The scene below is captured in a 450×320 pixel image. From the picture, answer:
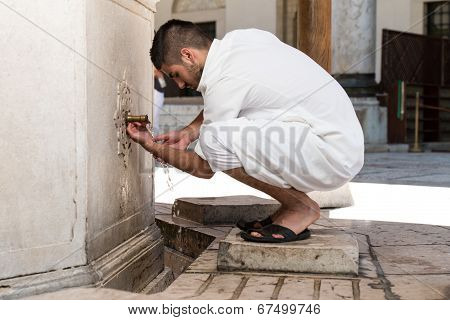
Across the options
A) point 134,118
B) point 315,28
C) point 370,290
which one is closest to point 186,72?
point 134,118

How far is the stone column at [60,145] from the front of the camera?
2029mm

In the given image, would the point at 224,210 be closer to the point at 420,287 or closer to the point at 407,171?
the point at 420,287

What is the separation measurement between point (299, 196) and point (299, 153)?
0.25m

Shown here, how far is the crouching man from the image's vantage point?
2389mm

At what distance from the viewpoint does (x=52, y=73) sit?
6.97 feet

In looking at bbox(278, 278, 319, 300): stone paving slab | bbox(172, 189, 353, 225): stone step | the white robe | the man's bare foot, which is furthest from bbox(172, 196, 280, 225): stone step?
bbox(278, 278, 319, 300): stone paving slab

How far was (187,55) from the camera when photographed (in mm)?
2545

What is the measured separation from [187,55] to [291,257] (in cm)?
85

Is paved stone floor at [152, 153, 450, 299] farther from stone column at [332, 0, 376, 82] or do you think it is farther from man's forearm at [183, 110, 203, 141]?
stone column at [332, 0, 376, 82]

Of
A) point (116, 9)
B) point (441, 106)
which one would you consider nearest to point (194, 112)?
point (441, 106)

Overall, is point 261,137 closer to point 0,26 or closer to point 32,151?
point 32,151

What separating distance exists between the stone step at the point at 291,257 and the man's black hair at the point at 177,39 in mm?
737

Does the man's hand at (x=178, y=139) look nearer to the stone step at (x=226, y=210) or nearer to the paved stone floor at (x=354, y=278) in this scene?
the paved stone floor at (x=354, y=278)

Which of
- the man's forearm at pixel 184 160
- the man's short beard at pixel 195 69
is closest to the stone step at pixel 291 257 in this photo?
the man's forearm at pixel 184 160
